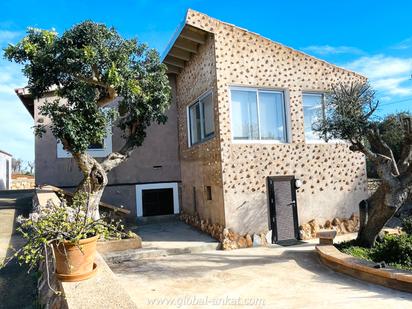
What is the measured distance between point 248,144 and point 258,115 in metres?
1.06

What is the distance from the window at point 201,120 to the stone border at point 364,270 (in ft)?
15.6

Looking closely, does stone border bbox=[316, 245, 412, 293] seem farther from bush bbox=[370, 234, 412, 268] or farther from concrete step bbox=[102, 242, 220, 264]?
concrete step bbox=[102, 242, 220, 264]

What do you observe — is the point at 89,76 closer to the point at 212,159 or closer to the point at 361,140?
the point at 212,159

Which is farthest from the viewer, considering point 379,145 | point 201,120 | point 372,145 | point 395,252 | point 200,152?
point 201,120

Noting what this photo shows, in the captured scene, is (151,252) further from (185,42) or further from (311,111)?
(311,111)

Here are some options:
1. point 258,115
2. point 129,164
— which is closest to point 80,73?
point 129,164

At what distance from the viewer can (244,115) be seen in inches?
394

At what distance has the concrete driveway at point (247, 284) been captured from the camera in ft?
17.5

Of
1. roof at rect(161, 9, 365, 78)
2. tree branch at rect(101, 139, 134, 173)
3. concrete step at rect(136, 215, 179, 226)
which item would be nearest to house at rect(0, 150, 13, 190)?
concrete step at rect(136, 215, 179, 226)

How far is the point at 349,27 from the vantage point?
13.5 meters

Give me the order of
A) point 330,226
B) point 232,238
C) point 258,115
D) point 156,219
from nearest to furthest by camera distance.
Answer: point 232,238, point 258,115, point 330,226, point 156,219

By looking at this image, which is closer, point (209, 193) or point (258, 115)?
point (258, 115)

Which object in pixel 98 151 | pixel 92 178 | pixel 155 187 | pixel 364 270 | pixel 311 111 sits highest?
pixel 311 111

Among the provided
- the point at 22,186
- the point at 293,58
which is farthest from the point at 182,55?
the point at 22,186
